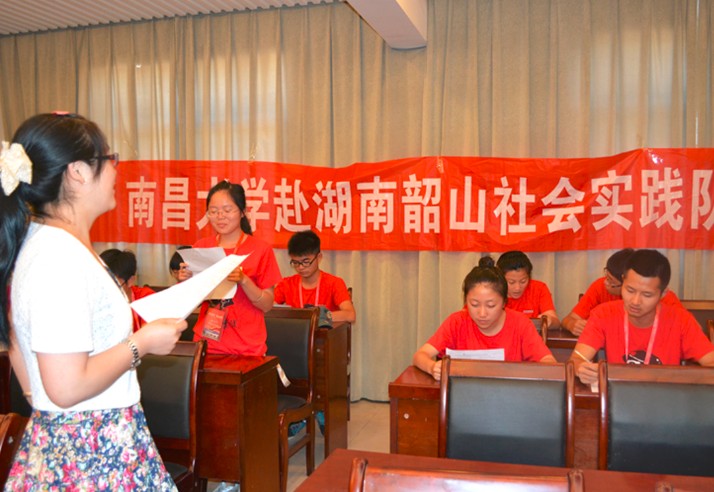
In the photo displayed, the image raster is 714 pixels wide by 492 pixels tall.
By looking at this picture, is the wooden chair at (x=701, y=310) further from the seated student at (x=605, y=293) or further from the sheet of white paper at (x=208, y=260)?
the sheet of white paper at (x=208, y=260)

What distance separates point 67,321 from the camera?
1.04 m

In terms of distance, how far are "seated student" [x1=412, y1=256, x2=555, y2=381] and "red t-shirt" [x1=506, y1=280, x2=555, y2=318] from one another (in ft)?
4.76

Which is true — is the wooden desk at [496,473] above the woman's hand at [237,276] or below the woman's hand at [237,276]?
below

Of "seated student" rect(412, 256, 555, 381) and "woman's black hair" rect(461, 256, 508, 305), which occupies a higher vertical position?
"woman's black hair" rect(461, 256, 508, 305)

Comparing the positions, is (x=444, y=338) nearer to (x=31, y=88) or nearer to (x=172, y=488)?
(x=172, y=488)

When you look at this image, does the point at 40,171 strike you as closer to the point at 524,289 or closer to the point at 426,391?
the point at 426,391

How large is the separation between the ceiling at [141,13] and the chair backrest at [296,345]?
6.69 ft

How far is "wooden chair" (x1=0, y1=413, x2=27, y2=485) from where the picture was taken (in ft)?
4.24

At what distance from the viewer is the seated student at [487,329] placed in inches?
96.5

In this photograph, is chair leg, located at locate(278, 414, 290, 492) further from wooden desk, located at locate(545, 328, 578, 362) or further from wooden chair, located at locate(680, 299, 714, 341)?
wooden chair, located at locate(680, 299, 714, 341)

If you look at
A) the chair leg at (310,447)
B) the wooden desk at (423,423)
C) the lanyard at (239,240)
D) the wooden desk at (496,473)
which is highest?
the lanyard at (239,240)

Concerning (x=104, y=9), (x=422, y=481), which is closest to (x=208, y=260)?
(x=422, y=481)

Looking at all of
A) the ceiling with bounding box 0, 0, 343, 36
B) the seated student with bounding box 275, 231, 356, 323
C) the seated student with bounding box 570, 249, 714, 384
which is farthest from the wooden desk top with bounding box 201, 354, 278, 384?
the ceiling with bounding box 0, 0, 343, 36

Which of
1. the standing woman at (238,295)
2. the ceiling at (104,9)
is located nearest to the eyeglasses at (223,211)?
the standing woman at (238,295)
